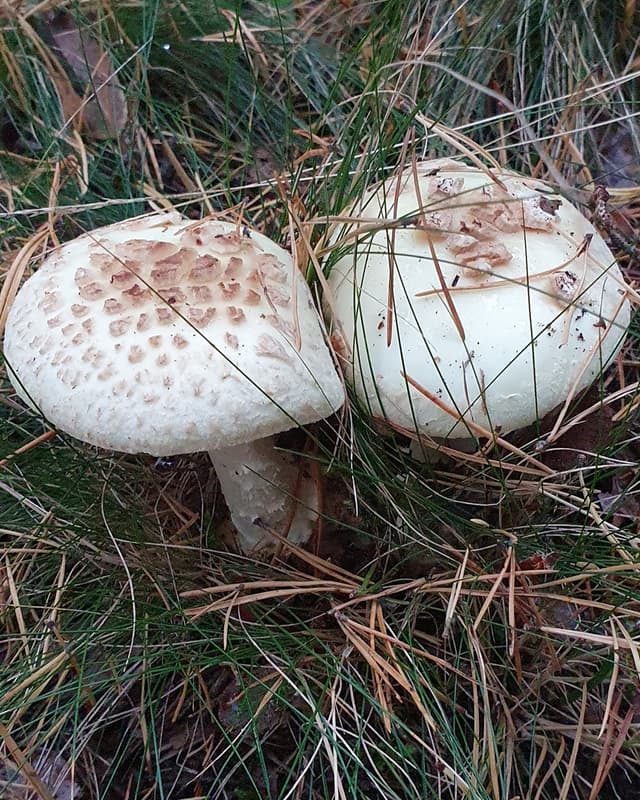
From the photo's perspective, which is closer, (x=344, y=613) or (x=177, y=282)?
(x=177, y=282)

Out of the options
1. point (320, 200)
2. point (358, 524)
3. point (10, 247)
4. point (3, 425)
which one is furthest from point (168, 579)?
point (10, 247)

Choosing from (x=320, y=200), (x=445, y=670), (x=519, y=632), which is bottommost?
(x=445, y=670)

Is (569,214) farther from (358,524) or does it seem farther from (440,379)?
(358,524)

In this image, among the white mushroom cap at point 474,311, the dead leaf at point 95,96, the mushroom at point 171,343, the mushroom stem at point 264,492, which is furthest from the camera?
the dead leaf at point 95,96

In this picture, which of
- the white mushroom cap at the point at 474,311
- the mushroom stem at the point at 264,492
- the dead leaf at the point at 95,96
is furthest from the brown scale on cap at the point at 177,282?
the dead leaf at the point at 95,96

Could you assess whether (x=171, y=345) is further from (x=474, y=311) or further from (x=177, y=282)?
(x=474, y=311)

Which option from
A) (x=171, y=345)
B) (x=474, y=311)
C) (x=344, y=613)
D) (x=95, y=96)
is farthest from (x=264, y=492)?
(x=95, y=96)

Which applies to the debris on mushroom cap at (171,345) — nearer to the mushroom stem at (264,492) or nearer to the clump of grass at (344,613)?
the clump of grass at (344,613)

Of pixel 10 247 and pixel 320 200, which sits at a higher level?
pixel 320 200
